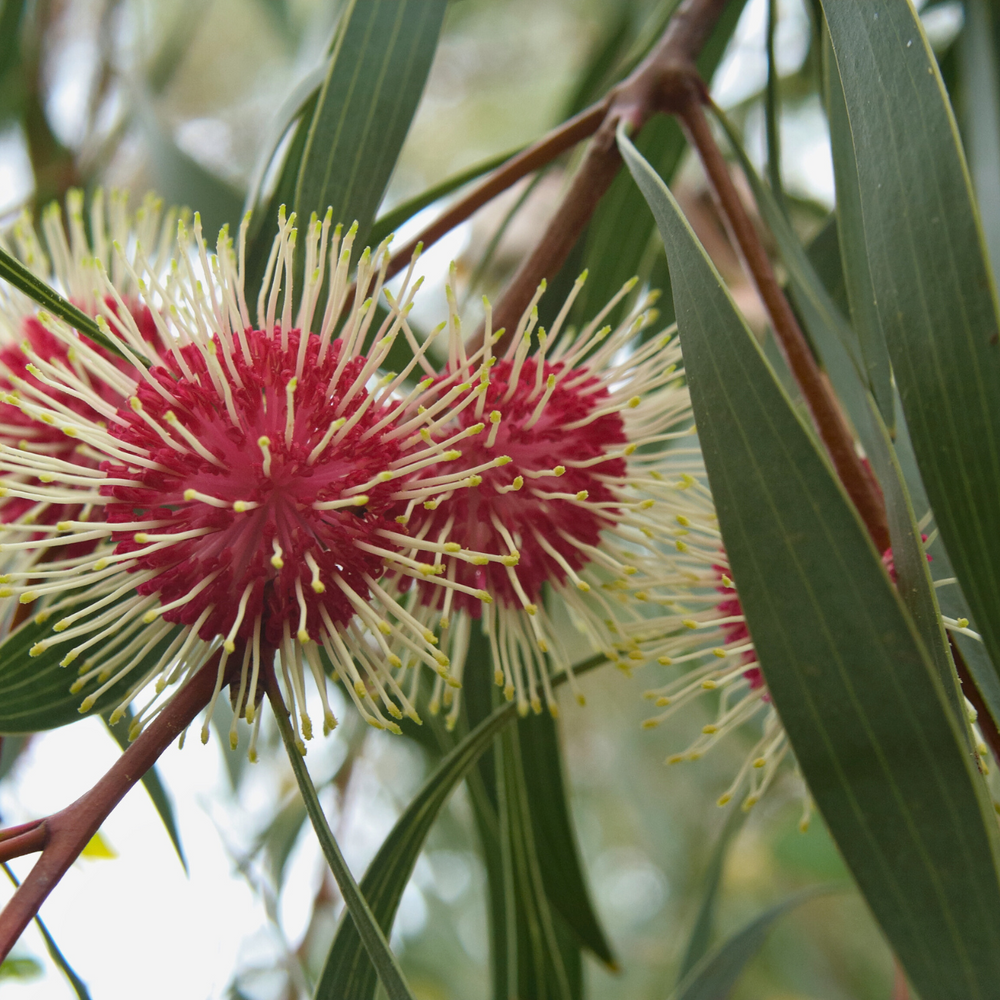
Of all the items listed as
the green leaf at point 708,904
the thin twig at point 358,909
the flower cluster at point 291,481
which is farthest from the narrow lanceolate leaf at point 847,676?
the green leaf at point 708,904

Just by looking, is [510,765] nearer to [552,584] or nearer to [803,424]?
[552,584]

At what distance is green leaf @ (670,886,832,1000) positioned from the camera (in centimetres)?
103

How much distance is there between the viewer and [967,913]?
0.47 metres

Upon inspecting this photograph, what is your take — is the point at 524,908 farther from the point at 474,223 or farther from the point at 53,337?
the point at 474,223

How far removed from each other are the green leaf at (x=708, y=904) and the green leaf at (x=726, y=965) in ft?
0.55

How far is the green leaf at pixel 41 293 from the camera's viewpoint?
0.65 meters

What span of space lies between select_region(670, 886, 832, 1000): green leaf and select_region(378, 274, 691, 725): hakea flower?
43 centimetres

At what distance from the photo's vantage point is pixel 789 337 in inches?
33.9

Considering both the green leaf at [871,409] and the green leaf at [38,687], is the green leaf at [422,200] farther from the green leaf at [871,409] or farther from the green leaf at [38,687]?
the green leaf at [38,687]

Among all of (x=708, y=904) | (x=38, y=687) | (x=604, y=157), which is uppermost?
(x=604, y=157)

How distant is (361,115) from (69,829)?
69 cm

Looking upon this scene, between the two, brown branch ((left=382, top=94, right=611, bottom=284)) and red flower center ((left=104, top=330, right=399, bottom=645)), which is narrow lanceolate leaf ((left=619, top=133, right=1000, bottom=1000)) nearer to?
red flower center ((left=104, top=330, right=399, bottom=645))

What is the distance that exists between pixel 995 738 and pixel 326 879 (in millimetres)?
1576

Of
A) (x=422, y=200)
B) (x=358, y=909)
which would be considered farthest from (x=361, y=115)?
(x=358, y=909)
